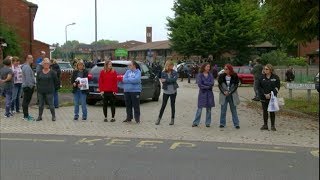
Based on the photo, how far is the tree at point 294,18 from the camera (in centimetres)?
1312

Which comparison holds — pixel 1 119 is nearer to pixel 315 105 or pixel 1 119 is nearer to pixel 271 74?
pixel 271 74

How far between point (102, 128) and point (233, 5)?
41.5 metres

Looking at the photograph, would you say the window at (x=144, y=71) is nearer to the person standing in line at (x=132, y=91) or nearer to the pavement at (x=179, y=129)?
the pavement at (x=179, y=129)

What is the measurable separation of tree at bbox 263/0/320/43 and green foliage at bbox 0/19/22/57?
20.0 m

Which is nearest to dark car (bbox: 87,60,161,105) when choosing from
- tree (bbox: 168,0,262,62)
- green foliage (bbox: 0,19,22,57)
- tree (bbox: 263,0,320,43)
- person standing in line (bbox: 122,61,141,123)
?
person standing in line (bbox: 122,61,141,123)

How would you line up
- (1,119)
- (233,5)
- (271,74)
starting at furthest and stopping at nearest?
(233,5) → (1,119) → (271,74)

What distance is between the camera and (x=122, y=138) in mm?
10523

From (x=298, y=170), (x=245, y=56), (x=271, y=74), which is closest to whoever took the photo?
(x=298, y=170)

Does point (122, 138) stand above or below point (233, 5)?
below

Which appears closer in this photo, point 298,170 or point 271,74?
point 298,170

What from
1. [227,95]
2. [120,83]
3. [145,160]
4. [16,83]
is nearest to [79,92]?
[16,83]

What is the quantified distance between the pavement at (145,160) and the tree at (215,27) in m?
41.9

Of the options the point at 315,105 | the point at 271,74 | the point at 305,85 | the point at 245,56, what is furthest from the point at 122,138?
the point at 245,56

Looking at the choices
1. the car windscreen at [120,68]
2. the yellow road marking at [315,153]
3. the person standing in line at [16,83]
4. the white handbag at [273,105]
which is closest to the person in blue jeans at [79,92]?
the person standing in line at [16,83]
